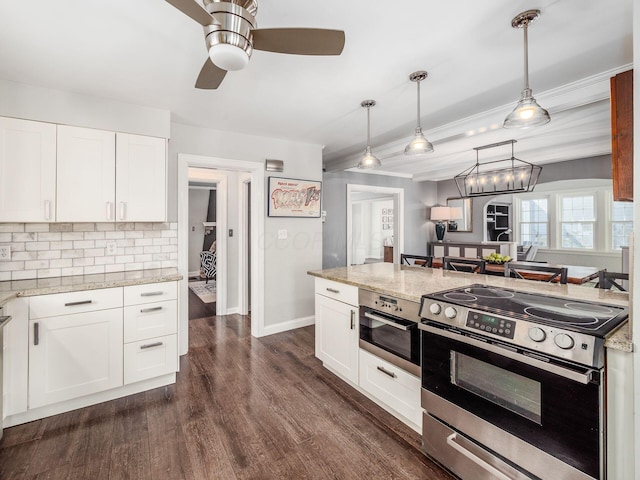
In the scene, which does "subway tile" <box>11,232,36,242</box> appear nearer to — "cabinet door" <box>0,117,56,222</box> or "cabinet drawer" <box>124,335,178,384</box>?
"cabinet door" <box>0,117,56,222</box>

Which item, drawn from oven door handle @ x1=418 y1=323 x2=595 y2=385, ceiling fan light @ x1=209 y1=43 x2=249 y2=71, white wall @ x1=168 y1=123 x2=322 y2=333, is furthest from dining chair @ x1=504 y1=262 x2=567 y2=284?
ceiling fan light @ x1=209 y1=43 x2=249 y2=71

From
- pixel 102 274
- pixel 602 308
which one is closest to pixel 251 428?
pixel 102 274

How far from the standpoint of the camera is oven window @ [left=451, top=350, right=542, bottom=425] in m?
1.35

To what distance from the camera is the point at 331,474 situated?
167 centimetres

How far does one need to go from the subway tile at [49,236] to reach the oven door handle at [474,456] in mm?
3191

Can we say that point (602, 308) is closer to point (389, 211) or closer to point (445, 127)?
point (445, 127)

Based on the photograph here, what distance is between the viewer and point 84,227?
2.70 meters

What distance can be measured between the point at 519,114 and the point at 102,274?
3.29 meters

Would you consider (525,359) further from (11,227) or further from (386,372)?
(11,227)

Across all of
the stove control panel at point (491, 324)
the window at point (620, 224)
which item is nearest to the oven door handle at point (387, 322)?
the stove control panel at point (491, 324)

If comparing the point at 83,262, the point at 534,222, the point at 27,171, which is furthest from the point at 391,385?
the point at 534,222

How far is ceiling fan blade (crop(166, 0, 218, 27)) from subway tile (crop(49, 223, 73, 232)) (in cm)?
228

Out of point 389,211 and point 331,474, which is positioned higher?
point 389,211

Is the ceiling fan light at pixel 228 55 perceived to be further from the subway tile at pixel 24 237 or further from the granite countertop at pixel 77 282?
the subway tile at pixel 24 237
